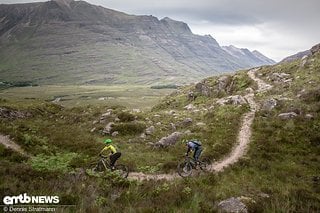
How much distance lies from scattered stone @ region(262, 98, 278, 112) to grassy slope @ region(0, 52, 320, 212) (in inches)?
29.3

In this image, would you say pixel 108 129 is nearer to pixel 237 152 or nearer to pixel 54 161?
pixel 54 161

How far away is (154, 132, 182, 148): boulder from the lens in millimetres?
29684

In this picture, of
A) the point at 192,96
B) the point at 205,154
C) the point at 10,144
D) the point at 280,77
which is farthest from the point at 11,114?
the point at 280,77

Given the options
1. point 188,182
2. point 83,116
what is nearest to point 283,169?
point 188,182

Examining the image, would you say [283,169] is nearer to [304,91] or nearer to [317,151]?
[317,151]

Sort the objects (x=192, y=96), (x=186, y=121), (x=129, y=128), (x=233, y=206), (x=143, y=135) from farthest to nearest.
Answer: (x=192, y=96), (x=186, y=121), (x=129, y=128), (x=143, y=135), (x=233, y=206)

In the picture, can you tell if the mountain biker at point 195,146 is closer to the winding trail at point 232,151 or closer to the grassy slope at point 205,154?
the winding trail at point 232,151

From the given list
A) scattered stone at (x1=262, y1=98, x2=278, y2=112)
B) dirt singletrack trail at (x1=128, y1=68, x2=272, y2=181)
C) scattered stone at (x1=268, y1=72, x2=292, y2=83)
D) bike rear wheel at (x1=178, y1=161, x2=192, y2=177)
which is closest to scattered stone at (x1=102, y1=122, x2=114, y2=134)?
dirt singletrack trail at (x1=128, y1=68, x2=272, y2=181)

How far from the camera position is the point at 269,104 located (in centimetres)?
3669

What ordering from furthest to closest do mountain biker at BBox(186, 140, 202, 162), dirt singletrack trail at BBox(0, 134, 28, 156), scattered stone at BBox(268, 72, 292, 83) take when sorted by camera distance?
1. scattered stone at BBox(268, 72, 292, 83)
2. dirt singletrack trail at BBox(0, 134, 28, 156)
3. mountain biker at BBox(186, 140, 202, 162)

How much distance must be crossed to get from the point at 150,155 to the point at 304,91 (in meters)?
22.2

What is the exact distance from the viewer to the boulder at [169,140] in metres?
29.7

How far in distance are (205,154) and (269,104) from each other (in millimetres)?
14837

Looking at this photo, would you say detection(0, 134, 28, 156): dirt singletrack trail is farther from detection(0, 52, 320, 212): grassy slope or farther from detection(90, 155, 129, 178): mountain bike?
detection(90, 155, 129, 178): mountain bike
